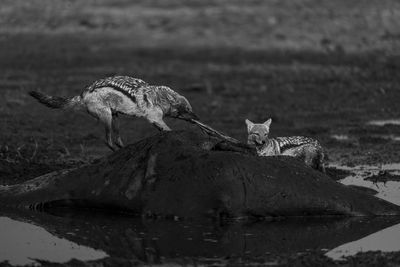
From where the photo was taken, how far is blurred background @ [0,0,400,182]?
17203 mm

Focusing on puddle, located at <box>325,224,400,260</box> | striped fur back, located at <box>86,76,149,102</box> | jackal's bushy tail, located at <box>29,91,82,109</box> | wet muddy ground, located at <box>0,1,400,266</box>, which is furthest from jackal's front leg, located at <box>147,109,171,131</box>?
puddle, located at <box>325,224,400,260</box>

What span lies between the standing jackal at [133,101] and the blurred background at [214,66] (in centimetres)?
137

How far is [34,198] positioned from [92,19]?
69.5 feet

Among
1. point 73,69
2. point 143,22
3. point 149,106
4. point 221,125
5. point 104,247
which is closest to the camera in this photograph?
point 104,247

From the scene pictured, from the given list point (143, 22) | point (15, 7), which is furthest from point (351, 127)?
point (15, 7)

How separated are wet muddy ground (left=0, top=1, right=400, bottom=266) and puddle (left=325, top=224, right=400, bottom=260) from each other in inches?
0.8

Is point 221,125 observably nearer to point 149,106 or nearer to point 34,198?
point 149,106

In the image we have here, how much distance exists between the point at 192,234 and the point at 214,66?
59.7ft

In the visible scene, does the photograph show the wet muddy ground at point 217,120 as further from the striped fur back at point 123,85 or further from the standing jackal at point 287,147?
the striped fur back at point 123,85

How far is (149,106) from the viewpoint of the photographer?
12.5 metres

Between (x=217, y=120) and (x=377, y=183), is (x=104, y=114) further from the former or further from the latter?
(x=217, y=120)

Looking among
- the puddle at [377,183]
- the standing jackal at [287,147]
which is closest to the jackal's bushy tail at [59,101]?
the standing jackal at [287,147]

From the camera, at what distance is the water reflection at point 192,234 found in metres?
9.61

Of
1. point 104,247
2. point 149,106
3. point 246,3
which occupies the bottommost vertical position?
point 104,247
